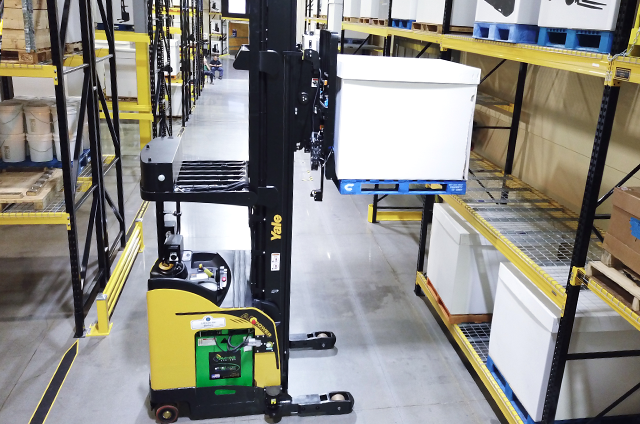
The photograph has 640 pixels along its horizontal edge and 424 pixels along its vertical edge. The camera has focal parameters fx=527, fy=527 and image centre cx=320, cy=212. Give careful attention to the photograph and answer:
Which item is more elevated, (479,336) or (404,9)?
(404,9)

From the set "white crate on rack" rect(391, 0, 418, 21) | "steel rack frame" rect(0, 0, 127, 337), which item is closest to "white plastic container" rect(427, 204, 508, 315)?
"white crate on rack" rect(391, 0, 418, 21)

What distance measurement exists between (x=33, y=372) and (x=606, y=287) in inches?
173

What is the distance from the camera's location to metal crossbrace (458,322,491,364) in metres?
4.70

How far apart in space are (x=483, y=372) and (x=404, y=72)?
2.58 metres

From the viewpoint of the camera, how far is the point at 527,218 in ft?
15.2

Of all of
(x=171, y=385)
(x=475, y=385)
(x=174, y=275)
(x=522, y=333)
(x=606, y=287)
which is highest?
(x=606, y=287)

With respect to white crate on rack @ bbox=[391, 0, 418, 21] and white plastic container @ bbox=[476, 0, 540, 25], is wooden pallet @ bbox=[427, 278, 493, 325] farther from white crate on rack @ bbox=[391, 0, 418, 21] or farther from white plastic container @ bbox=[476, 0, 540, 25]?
white crate on rack @ bbox=[391, 0, 418, 21]

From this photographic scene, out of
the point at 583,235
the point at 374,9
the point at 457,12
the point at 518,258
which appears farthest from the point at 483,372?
the point at 374,9

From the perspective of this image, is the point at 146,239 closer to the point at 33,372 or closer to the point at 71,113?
the point at 71,113

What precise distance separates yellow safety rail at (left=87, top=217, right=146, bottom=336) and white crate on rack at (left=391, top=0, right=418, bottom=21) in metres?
4.37

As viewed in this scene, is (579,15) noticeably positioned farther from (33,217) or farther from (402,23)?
(33,217)

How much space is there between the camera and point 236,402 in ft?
13.1

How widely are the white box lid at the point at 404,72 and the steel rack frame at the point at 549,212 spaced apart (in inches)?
19.8

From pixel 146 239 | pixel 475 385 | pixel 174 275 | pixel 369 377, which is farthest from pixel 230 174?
pixel 146 239
